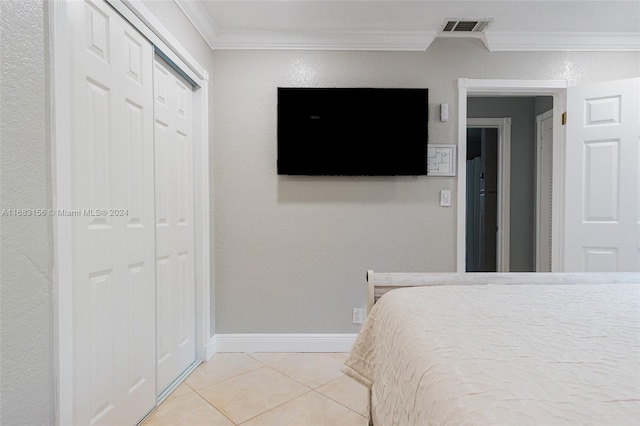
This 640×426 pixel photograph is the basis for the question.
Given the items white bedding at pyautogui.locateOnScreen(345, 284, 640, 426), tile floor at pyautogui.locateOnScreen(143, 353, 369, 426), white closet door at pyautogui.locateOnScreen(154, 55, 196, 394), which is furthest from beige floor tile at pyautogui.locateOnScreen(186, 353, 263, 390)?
white bedding at pyautogui.locateOnScreen(345, 284, 640, 426)

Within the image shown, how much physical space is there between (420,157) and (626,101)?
1534mm

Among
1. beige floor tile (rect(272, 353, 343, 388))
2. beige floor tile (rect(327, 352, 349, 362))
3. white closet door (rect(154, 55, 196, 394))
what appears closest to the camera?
white closet door (rect(154, 55, 196, 394))

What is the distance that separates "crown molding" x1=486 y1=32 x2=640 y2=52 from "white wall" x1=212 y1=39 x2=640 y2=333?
51mm

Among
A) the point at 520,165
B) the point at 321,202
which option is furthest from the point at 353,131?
the point at 520,165

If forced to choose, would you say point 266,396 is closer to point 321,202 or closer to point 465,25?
point 321,202

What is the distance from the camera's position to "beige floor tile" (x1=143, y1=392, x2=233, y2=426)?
172cm

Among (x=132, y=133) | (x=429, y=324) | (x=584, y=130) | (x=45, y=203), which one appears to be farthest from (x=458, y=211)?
(x=45, y=203)

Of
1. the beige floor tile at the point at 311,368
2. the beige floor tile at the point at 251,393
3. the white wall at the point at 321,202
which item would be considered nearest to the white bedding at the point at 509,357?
the beige floor tile at the point at 251,393

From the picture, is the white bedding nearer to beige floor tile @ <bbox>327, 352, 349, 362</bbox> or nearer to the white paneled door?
the white paneled door

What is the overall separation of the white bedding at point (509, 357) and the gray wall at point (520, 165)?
2.65 m

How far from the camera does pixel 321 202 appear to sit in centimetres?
267

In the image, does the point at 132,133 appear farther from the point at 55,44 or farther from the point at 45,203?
the point at 45,203

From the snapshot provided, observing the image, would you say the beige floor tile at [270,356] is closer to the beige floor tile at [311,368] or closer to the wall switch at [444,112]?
the beige floor tile at [311,368]

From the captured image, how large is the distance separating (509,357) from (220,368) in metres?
2.15
